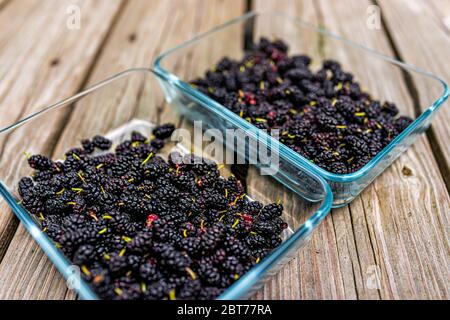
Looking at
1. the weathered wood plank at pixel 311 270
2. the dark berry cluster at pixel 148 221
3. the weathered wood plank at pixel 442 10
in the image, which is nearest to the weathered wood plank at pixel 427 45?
the weathered wood plank at pixel 442 10

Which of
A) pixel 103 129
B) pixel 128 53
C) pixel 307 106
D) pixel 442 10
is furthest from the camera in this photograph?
pixel 442 10

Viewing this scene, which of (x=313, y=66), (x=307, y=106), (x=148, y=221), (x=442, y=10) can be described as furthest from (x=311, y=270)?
(x=442, y=10)

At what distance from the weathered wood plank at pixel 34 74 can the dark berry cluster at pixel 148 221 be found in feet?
0.53

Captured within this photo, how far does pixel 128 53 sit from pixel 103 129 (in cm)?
68

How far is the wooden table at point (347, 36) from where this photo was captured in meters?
1.39

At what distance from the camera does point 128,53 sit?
248 cm

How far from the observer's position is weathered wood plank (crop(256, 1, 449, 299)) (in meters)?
1.36

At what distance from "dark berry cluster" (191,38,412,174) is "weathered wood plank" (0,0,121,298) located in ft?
2.44

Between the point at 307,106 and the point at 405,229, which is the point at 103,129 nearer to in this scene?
the point at 307,106

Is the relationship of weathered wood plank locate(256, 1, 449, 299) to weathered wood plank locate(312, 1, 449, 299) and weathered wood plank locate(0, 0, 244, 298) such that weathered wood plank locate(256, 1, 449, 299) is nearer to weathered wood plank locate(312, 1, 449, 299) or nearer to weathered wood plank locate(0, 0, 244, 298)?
weathered wood plank locate(312, 1, 449, 299)

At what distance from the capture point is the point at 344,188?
1.47 metres

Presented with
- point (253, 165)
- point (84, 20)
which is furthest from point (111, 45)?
point (253, 165)

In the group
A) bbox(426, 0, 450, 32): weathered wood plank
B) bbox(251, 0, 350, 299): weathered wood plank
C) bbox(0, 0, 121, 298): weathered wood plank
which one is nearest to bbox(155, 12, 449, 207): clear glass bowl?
bbox(251, 0, 350, 299): weathered wood plank

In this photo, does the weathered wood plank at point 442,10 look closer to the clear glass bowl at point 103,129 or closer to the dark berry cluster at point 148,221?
the clear glass bowl at point 103,129
